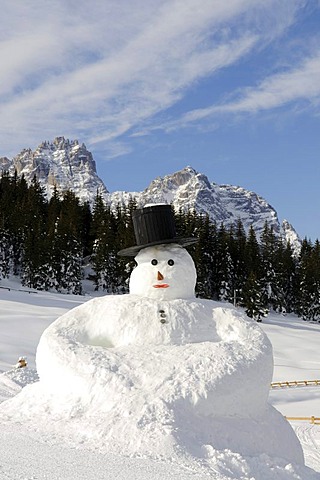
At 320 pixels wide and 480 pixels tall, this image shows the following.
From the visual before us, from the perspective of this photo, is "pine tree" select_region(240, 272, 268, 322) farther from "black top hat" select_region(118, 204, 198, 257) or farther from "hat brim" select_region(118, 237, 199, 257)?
"black top hat" select_region(118, 204, 198, 257)

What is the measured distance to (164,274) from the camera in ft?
21.7

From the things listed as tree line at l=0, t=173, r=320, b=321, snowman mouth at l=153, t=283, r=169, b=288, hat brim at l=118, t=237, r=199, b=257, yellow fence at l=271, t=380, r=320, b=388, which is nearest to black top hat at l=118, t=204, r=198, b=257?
hat brim at l=118, t=237, r=199, b=257

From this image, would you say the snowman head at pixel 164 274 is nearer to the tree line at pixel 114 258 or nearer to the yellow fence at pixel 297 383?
the yellow fence at pixel 297 383

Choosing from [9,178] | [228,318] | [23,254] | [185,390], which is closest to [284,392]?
[228,318]

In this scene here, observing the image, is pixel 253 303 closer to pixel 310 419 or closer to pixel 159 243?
pixel 310 419

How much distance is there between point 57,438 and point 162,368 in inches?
53.3

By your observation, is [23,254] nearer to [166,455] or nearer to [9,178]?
[9,178]

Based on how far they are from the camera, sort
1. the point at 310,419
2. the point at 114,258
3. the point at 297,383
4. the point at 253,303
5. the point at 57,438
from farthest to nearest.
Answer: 1. the point at 114,258
2. the point at 253,303
3. the point at 297,383
4. the point at 310,419
5. the point at 57,438

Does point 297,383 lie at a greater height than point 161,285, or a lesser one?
lesser

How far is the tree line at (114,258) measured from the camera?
40469 mm

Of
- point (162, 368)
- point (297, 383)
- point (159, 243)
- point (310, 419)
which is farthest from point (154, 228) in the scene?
point (297, 383)

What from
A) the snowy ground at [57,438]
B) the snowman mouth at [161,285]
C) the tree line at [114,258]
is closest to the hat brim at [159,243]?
the snowman mouth at [161,285]

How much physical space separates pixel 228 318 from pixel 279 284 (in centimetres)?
4451

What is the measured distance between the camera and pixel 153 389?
5242 mm
